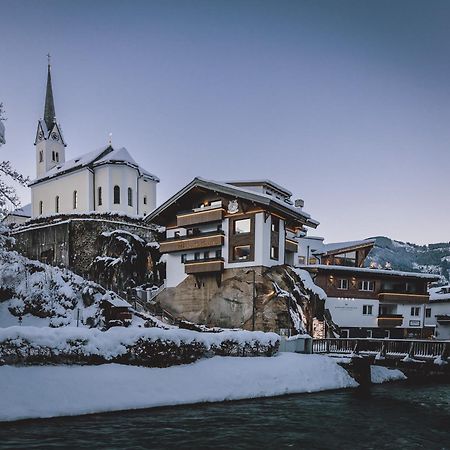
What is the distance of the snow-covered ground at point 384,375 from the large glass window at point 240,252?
16.4 meters

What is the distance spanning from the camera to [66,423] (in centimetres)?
1451

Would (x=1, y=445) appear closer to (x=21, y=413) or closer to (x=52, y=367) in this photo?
(x=21, y=413)

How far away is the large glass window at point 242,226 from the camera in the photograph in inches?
1586

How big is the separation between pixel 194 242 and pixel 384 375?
22782 millimetres

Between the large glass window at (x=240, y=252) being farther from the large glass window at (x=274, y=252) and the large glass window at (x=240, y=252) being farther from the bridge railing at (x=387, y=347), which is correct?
the bridge railing at (x=387, y=347)

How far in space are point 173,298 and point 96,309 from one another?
11734 mm

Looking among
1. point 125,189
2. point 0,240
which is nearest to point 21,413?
point 0,240

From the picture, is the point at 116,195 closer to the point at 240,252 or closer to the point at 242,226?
the point at 242,226

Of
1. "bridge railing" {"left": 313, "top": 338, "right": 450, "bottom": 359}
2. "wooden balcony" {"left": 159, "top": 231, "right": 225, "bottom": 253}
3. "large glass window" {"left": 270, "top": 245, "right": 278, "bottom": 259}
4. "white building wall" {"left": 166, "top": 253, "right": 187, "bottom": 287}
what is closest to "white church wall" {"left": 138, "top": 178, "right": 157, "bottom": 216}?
"white building wall" {"left": 166, "top": 253, "right": 187, "bottom": 287}

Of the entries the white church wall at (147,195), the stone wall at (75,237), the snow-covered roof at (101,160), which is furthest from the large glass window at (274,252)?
the snow-covered roof at (101,160)

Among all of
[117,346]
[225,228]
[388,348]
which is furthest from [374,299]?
[117,346]

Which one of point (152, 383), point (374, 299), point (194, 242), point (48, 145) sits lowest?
point (152, 383)

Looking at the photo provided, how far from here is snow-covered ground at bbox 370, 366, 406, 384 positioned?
2878 centimetres

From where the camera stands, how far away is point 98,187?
57.8 meters
